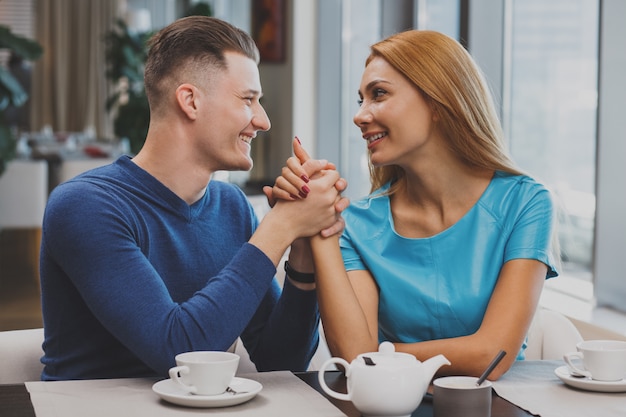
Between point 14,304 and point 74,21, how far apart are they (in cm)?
918

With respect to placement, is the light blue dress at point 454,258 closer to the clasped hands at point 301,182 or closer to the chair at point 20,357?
the clasped hands at point 301,182

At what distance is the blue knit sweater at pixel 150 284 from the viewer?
1.50 meters

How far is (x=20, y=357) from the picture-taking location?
1.77 metres

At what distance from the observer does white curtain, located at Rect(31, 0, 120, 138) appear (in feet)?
44.8

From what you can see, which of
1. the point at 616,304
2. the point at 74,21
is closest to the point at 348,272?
the point at 616,304

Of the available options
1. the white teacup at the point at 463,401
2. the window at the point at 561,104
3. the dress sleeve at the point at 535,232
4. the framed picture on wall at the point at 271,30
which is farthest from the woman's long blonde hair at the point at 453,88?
the framed picture on wall at the point at 271,30

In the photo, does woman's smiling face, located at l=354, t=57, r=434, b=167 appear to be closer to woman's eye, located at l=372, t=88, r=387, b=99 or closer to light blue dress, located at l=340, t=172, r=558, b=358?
woman's eye, located at l=372, t=88, r=387, b=99

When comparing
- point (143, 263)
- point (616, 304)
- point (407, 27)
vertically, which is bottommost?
point (616, 304)

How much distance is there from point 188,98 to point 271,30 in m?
4.47

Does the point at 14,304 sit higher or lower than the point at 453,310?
lower

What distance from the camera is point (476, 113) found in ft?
6.29

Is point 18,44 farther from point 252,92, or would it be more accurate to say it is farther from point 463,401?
point 463,401

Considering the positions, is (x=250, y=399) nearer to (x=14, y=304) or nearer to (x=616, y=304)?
(x=616, y=304)

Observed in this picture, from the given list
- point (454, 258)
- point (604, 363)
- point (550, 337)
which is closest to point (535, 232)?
point (454, 258)
